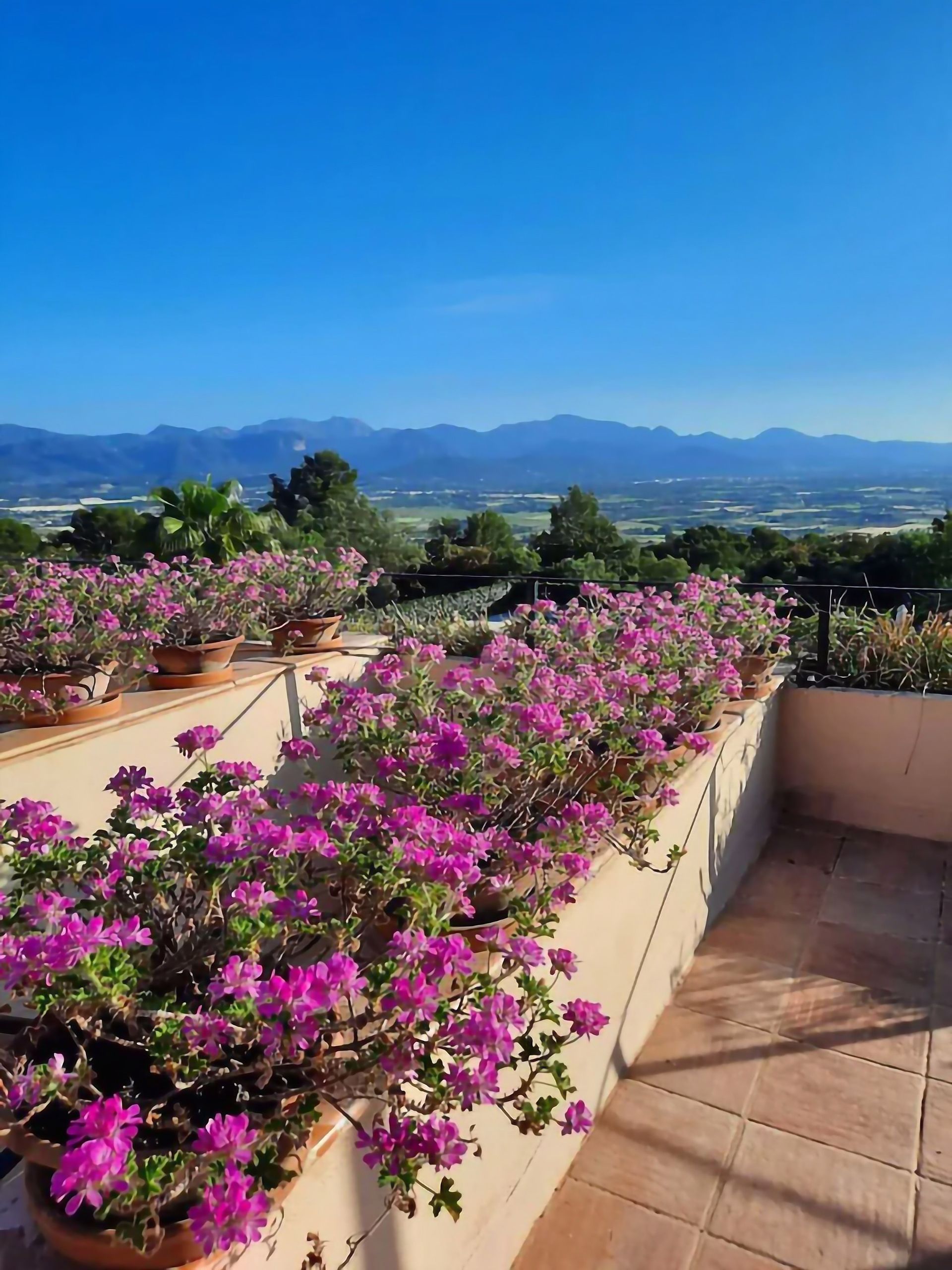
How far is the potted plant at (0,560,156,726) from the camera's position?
2523 millimetres

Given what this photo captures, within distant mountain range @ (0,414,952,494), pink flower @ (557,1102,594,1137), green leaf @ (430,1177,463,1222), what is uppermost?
distant mountain range @ (0,414,952,494)

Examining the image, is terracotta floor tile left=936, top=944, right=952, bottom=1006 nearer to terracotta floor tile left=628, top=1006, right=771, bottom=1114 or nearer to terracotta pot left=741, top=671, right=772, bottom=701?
terracotta floor tile left=628, top=1006, right=771, bottom=1114

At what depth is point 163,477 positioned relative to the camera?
39.0 ft

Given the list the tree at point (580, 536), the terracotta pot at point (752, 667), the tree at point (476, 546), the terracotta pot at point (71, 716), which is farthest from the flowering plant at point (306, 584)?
the tree at point (580, 536)

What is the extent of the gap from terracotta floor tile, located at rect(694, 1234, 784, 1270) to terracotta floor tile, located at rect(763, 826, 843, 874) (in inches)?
67.3

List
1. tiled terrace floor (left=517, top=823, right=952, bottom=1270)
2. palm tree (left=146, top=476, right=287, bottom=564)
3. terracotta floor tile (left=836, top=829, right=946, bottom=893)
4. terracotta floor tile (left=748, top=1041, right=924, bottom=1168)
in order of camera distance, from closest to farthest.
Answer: tiled terrace floor (left=517, top=823, right=952, bottom=1270)
terracotta floor tile (left=748, top=1041, right=924, bottom=1168)
terracotta floor tile (left=836, top=829, right=946, bottom=893)
palm tree (left=146, top=476, right=287, bottom=564)

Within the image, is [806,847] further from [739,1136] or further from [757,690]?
[739,1136]

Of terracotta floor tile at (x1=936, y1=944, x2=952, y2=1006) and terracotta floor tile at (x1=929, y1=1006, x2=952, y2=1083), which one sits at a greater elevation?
terracotta floor tile at (x1=929, y1=1006, x2=952, y2=1083)

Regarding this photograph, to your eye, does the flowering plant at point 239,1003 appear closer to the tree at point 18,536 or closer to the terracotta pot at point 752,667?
the terracotta pot at point 752,667

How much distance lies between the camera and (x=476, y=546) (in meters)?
18.1

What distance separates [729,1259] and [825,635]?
101 inches

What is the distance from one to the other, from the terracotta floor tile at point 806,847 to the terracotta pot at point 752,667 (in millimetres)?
690

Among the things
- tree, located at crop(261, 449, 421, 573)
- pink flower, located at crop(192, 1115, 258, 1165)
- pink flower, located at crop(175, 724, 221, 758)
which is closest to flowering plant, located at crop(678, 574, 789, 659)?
pink flower, located at crop(175, 724, 221, 758)

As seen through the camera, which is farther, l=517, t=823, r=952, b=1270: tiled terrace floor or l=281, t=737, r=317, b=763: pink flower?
l=281, t=737, r=317, b=763: pink flower
